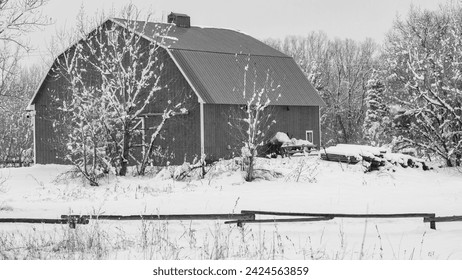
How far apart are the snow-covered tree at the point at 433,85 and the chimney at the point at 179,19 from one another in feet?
33.2

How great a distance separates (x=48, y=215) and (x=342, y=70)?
25.2 m

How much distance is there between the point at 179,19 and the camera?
1337 inches

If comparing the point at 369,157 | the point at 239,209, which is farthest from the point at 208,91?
the point at 239,209

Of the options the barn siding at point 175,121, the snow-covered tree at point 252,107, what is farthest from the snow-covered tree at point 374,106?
the barn siding at point 175,121

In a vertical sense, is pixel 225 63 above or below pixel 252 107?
above

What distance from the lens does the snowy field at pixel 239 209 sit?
10102 mm

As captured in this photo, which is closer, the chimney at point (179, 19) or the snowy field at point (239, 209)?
the snowy field at point (239, 209)

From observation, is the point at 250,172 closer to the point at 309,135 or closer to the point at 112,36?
the point at 112,36

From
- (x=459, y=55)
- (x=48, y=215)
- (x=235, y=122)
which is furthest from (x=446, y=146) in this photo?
(x=48, y=215)

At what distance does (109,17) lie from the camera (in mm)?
28359

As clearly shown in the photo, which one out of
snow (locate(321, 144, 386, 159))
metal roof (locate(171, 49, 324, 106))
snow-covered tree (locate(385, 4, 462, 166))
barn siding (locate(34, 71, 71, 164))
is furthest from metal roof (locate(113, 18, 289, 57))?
snow (locate(321, 144, 386, 159))

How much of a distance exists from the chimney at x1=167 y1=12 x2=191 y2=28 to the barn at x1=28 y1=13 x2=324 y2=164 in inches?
2.0

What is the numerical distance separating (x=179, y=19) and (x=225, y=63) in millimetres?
4207

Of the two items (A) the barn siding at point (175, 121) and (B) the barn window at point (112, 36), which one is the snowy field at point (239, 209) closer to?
(A) the barn siding at point (175, 121)
